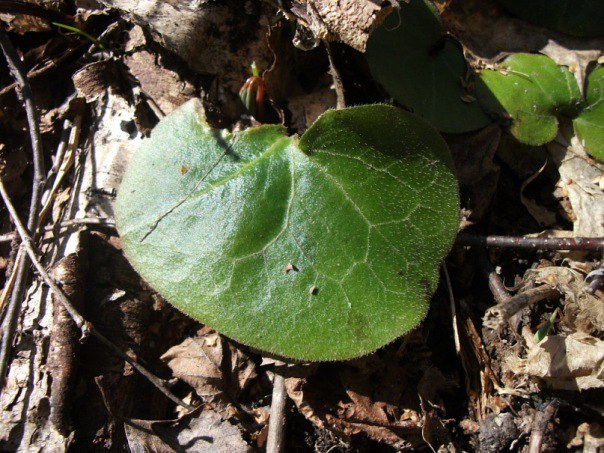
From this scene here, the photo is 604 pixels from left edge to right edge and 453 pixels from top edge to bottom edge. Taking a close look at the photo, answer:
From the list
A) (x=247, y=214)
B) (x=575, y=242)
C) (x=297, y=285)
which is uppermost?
(x=247, y=214)

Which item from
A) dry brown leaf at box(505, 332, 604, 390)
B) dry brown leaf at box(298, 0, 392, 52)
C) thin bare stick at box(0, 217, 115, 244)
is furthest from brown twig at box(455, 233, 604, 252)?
thin bare stick at box(0, 217, 115, 244)

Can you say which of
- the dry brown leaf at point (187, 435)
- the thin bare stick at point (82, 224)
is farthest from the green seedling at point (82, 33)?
the dry brown leaf at point (187, 435)

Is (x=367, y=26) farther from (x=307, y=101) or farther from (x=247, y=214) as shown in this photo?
(x=247, y=214)

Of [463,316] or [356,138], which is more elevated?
[356,138]

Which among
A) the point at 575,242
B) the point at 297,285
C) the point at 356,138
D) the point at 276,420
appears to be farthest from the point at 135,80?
the point at 575,242

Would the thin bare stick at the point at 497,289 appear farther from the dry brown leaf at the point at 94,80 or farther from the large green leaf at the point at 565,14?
the dry brown leaf at the point at 94,80

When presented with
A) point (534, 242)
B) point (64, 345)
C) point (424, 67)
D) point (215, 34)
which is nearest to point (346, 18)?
point (424, 67)

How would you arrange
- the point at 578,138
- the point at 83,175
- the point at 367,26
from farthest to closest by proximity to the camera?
the point at 578,138 → the point at 83,175 → the point at 367,26
